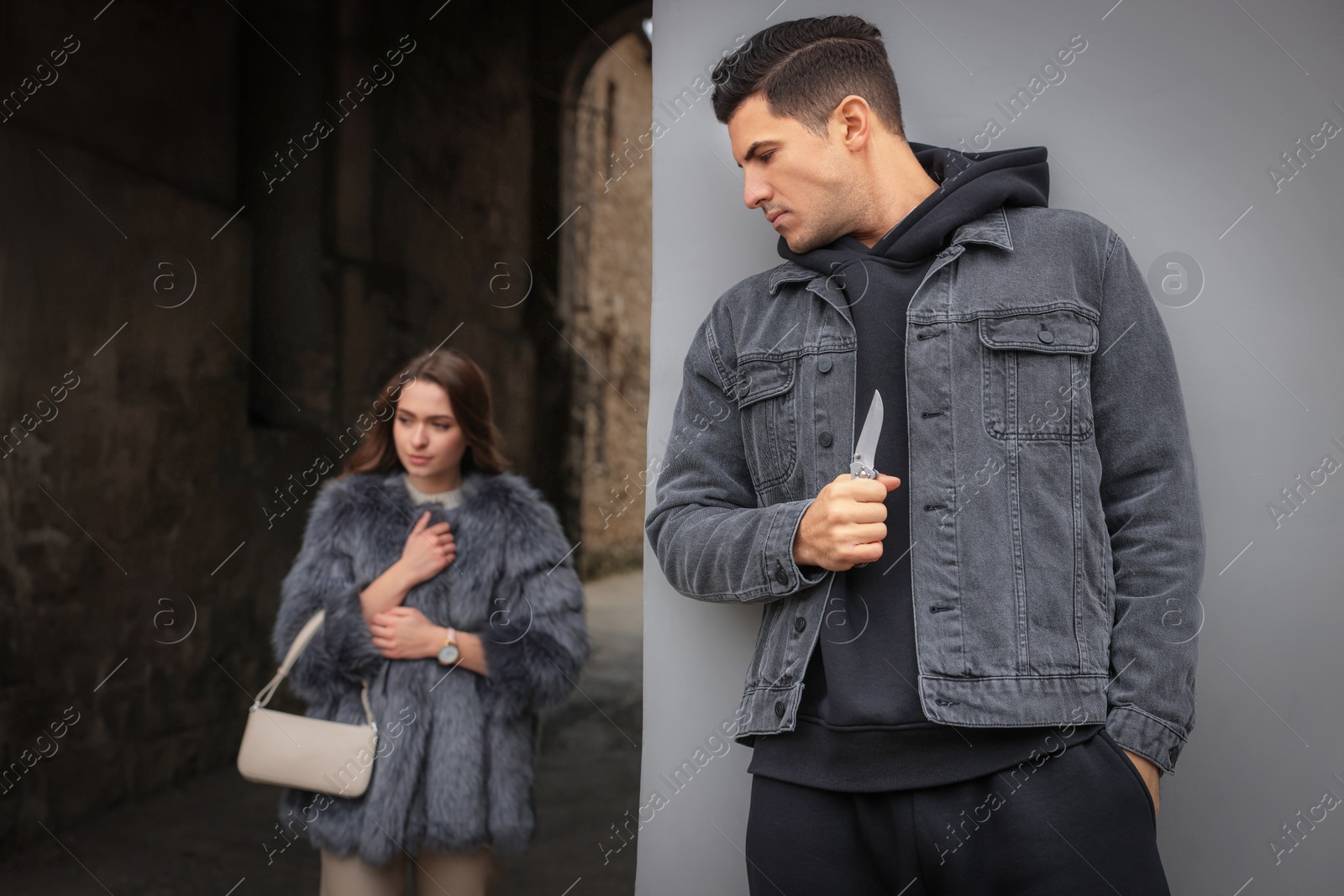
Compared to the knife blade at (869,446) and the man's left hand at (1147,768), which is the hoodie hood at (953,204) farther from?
the man's left hand at (1147,768)

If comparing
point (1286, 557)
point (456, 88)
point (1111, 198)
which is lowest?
point (1286, 557)

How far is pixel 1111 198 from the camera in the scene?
1.62m

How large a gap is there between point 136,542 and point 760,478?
202 centimetres

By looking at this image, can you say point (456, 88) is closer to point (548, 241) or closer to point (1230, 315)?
point (548, 241)

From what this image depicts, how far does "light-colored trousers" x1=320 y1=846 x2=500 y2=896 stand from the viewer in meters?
2.05

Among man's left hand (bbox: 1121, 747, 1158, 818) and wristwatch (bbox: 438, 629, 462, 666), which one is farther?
wristwatch (bbox: 438, 629, 462, 666)

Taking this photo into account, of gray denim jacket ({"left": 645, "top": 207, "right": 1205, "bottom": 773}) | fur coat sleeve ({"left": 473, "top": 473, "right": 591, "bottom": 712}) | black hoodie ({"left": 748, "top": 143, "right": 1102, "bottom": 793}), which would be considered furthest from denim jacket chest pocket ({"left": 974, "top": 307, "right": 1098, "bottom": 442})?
fur coat sleeve ({"left": 473, "top": 473, "right": 591, "bottom": 712})

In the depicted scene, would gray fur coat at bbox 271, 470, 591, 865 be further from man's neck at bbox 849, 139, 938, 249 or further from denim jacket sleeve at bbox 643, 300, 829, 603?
man's neck at bbox 849, 139, 938, 249

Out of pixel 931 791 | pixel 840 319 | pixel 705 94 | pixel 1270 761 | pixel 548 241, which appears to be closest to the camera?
pixel 931 791

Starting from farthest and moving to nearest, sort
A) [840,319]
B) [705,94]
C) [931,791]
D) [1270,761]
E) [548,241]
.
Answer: [548,241]
[705,94]
[1270,761]
[840,319]
[931,791]

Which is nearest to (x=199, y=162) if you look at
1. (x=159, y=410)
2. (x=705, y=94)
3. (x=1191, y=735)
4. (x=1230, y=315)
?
(x=159, y=410)

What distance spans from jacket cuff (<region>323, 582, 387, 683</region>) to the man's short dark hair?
4.61ft

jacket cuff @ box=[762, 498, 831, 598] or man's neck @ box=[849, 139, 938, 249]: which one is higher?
man's neck @ box=[849, 139, 938, 249]

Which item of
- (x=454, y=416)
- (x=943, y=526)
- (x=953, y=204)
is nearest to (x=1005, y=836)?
(x=943, y=526)
